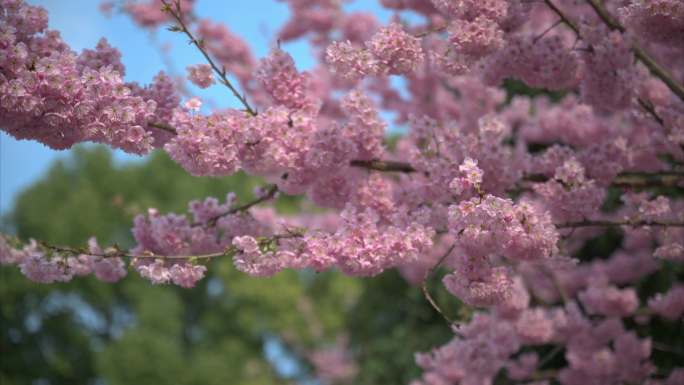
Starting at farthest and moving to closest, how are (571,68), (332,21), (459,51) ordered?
(332,21) → (571,68) → (459,51)

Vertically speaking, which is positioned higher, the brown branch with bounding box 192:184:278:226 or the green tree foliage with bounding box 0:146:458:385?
the green tree foliage with bounding box 0:146:458:385

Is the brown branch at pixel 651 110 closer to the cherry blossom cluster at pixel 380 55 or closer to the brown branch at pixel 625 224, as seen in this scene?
the brown branch at pixel 625 224

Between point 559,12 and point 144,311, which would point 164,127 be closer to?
point 559,12

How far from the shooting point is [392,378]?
28.6 feet

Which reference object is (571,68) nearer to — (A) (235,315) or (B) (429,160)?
(B) (429,160)

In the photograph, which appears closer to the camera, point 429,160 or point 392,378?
point 429,160

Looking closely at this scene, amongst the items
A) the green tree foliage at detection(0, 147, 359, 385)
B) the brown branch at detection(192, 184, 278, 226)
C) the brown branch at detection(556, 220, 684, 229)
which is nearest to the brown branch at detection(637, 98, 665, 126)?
the brown branch at detection(556, 220, 684, 229)

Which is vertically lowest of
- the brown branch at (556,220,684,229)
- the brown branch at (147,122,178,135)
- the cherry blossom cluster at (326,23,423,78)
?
the brown branch at (556,220,684,229)

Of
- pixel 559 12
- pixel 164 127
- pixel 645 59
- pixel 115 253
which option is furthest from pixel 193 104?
pixel 645 59

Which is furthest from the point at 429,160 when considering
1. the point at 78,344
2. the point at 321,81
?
the point at 78,344

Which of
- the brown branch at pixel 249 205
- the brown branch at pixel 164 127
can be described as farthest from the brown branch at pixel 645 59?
the brown branch at pixel 164 127

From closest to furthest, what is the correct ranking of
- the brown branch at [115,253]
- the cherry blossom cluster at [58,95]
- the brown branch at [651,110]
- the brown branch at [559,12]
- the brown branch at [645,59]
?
the cherry blossom cluster at [58,95] < the brown branch at [115,253] < the brown branch at [559,12] < the brown branch at [645,59] < the brown branch at [651,110]

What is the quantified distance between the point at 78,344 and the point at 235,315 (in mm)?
4624

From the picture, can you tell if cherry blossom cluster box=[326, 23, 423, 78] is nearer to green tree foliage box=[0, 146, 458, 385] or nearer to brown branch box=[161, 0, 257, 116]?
brown branch box=[161, 0, 257, 116]
